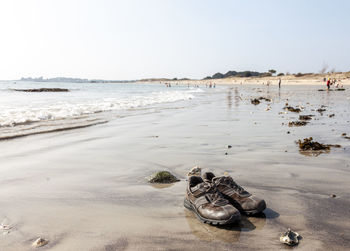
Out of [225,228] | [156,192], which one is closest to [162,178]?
[156,192]

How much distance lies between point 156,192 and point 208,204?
0.91m

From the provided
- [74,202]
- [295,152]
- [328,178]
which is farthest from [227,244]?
[295,152]

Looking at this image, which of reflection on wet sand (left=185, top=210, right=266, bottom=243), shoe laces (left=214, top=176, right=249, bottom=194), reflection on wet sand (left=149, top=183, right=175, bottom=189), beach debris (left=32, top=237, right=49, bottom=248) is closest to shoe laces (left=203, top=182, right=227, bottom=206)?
shoe laces (left=214, top=176, right=249, bottom=194)

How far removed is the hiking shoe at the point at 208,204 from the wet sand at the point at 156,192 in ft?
0.29

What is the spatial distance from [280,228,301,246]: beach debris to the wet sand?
6 cm

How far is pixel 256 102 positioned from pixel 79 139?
41.6 feet

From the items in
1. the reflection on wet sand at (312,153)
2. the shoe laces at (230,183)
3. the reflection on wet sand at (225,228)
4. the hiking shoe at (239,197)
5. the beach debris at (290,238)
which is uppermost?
the shoe laces at (230,183)

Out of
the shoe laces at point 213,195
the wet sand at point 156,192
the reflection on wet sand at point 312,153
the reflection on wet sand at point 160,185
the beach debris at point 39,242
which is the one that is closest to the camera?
the beach debris at point 39,242

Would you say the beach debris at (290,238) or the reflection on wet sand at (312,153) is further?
the reflection on wet sand at (312,153)

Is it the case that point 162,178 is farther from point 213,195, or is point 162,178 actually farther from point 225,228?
point 225,228

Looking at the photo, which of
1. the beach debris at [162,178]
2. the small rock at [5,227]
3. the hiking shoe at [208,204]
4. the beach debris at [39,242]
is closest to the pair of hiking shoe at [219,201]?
the hiking shoe at [208,204]

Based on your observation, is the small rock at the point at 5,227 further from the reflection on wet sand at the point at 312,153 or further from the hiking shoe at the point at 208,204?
the reflection on wet sand at the point at 312,153

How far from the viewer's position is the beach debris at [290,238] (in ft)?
7.18

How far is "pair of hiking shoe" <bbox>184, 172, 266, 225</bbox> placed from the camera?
2479 millimetres
